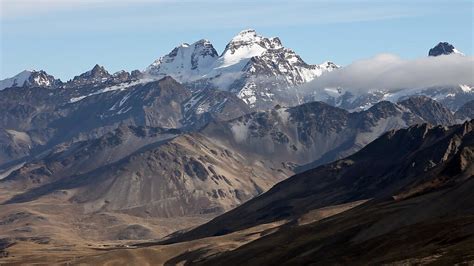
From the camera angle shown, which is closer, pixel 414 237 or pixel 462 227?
pixel 462 227

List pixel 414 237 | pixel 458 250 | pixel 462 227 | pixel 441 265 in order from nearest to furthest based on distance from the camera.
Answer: pixel 441 265 → pixel 458 250 → pixel 462 227 → pixel 414 237

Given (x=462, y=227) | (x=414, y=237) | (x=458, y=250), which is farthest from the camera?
(x=414, y=237)

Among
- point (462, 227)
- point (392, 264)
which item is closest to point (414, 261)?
point (392, 264)

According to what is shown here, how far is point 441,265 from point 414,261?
36.3 feet

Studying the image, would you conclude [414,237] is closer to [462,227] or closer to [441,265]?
[462,227]

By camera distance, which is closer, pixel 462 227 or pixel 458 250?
pixel 458 250

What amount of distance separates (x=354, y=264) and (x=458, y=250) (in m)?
42.4

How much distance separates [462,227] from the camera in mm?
183000

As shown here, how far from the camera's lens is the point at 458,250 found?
152 meters

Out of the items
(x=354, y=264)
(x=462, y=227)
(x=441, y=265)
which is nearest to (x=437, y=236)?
(x=462, y=227)

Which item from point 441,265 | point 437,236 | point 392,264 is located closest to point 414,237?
point 437,236

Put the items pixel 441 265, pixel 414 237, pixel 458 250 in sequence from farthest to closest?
pixel 414 237
pixel 458 250
pixel 441 265

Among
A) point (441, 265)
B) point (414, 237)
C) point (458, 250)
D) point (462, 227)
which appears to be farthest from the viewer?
point (414, 237)

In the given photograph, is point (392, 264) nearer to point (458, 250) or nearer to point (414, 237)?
point (458, 250)
